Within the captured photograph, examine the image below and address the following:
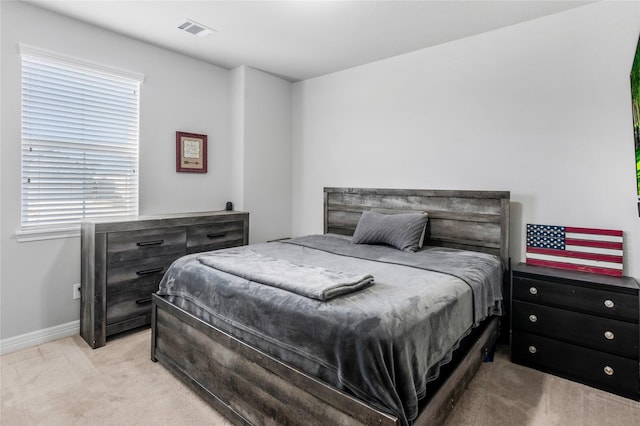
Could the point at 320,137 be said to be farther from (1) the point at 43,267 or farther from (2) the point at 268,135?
(1) the point at 43,267

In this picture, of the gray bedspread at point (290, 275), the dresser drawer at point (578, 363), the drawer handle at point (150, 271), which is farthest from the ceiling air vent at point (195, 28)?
the dresser drawer at point (578, 363)

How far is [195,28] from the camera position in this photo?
294 cm

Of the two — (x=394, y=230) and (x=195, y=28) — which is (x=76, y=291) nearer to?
(x=195, y=28)

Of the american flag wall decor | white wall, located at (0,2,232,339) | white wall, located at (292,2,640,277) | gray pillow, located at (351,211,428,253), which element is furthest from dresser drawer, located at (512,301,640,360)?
white wall, located at (0,2,232,339)

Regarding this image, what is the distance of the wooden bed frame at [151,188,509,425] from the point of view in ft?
4.58

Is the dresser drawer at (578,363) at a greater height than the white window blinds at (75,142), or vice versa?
the white window blinds at (75,142)

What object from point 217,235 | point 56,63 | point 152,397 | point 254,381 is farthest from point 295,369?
point 56,63

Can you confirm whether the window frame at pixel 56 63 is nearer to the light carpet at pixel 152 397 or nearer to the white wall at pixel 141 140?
the white wall at pixel 141 140

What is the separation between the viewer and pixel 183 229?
3139 millimetres

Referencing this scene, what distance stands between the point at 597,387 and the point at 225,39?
12.8 ft

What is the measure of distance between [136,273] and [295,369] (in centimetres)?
201

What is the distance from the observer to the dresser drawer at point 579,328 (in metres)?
2.06

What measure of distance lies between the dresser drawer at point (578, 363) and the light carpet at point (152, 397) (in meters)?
0.06

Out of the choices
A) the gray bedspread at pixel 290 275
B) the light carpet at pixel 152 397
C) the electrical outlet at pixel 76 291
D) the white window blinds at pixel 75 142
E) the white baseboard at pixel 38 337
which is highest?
the white window blinds at pixel 75 142
